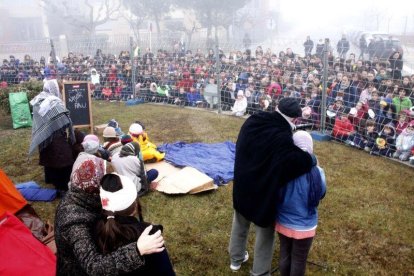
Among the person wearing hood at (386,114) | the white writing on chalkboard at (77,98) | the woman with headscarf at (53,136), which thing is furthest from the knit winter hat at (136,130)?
the person wearing hood at (386,114)

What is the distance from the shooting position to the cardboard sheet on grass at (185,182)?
5.54 m

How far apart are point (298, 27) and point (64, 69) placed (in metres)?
46.0

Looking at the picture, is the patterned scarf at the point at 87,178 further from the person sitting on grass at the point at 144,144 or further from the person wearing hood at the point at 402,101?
the person wearing hood at the point at 402,101

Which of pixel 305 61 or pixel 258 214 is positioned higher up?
pixel 305 61

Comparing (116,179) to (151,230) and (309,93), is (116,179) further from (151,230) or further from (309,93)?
(309,93)

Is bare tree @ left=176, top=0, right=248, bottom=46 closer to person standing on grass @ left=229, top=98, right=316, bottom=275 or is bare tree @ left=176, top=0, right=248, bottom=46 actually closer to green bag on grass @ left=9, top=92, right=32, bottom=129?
green bag on grass @ left=9, top=92, right=32, bottom=129

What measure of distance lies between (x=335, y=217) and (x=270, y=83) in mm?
5641

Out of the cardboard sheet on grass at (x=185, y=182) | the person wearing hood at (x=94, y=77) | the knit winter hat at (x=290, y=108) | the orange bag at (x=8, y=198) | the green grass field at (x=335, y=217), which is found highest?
the knit winter hat at (x=290, y=108)

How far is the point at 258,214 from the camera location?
122 inches

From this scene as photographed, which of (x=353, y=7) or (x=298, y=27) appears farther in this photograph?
(x=353, y=7)

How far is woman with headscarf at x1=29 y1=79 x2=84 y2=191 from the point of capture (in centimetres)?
536

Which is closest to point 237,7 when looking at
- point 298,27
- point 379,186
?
point 298,27

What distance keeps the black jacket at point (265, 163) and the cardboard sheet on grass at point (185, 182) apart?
90.8 inches

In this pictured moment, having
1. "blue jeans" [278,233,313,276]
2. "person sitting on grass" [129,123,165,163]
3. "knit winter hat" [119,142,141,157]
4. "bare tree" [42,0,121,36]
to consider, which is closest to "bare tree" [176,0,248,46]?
"bare tree" [42,0,121,36]
